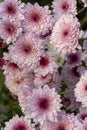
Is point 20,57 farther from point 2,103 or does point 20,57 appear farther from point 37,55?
point 2,103

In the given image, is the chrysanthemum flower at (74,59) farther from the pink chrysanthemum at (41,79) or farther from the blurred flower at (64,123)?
the blurred flower at (64,123)

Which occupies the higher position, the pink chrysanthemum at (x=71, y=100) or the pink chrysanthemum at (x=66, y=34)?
A: the pink chrysanthemum at (x=66, y=34)

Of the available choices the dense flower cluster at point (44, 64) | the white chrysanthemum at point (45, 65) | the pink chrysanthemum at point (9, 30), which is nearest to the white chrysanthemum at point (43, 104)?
the dense flower cluster at point (44, 64)

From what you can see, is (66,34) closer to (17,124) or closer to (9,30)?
(9,30)

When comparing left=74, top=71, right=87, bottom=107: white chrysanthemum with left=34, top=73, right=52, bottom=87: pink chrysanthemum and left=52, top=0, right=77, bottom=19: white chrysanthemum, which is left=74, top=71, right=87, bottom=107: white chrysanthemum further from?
left=52, top=0, right=77, bottom=19: white chrysanthemum

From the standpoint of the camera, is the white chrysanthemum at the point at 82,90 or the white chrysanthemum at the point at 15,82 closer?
the white chrysanthemum at the point at 82,90

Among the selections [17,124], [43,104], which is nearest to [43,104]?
[43,104]

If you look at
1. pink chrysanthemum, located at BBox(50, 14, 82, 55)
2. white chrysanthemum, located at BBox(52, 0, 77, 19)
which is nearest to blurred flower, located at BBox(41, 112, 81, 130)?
pink chrysanthemum, located at BBox(50, 14, 82, 55)

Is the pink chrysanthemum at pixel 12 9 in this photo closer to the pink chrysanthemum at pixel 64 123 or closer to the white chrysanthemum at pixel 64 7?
the white chrysanthemum at pixel 64 7

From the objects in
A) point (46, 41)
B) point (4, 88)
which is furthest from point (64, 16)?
point (4, 88)

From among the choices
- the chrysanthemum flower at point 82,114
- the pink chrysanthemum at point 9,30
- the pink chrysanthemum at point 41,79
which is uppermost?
the pink chrysanthemum at point 9,30
